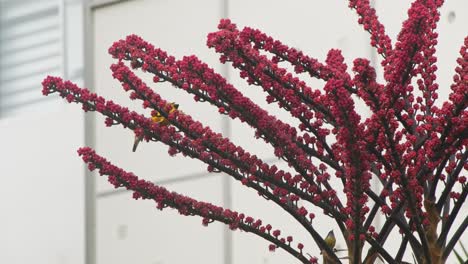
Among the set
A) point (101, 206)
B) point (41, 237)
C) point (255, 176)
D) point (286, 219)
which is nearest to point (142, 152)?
point (101, 206)

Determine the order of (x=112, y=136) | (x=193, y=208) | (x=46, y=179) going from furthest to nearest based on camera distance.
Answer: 1. (x=46, y=179)
2. (x=112, y=136)
3. (x=193, y=208)

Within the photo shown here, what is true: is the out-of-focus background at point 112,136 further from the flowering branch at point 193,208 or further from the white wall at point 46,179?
the flowering branch at point 193,208

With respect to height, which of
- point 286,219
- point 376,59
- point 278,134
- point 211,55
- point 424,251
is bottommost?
point 424,251

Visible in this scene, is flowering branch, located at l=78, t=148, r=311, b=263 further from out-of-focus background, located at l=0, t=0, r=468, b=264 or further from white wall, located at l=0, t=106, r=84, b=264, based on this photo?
white wall, located at l=0, t=106, r=84, b=264

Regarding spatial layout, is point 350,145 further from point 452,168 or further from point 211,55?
point 211,55

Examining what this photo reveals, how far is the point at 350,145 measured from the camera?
3.23 feet

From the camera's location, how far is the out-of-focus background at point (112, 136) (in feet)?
8.64

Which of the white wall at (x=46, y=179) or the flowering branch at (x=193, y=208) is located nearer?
the flowering branch at (x=193, y=208)

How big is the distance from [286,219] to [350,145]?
1.59m

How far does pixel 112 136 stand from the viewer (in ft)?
10.5

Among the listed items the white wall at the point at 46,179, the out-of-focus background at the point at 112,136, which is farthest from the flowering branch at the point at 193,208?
the white wall at the point at 46,179

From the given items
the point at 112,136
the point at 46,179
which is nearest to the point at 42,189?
the point at 46,179

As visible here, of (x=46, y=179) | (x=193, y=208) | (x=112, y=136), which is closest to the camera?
(x=193, y=208)

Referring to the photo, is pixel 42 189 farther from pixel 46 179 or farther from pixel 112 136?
pixel 112 136
